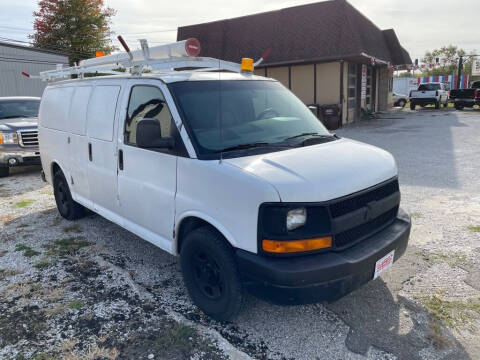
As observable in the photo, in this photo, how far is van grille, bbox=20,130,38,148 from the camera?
341 inches

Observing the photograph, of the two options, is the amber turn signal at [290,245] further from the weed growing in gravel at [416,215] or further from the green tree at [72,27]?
the green tree at [72,27]

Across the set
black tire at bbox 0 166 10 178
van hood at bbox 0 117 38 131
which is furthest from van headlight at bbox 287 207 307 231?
black tire at bbox 0 166 10 178

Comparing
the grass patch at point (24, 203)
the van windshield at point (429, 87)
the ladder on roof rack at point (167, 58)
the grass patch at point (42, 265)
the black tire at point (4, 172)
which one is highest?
the van windshield at point (429, 87)

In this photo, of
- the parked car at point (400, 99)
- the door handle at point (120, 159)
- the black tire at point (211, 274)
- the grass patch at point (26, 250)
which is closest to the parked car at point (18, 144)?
the grass patch at point (26, 250)

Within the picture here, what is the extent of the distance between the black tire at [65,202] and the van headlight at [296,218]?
397 centimetres

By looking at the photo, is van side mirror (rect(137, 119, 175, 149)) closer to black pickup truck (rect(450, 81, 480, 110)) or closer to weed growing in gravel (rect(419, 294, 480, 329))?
weed growing in gravel (rect(419, 294, 480, 329))

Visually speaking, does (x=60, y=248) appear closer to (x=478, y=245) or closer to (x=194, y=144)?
(x=194, y=144)

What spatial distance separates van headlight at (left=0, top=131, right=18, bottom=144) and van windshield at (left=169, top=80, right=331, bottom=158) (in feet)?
22.1

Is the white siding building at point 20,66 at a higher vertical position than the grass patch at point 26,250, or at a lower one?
higher

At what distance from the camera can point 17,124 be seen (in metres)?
8.76

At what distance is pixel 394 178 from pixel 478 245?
2.02 m

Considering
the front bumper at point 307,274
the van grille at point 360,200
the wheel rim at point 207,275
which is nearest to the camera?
the front bumper at point 307,274

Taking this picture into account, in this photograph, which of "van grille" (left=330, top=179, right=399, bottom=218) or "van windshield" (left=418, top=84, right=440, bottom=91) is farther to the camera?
"van windshield" (left=418, top=84, right=440, bottom=91)

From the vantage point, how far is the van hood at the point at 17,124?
8.60 meters
